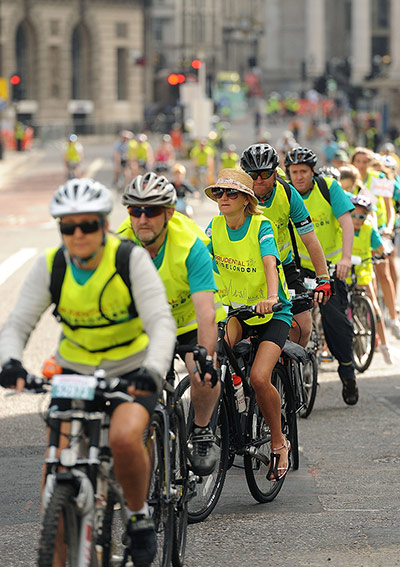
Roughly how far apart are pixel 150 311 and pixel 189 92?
44192 millimetres

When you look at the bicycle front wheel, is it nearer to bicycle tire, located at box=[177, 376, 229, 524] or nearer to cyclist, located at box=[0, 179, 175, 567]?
bicycle tire, located at box=[177, 376, 229, 524]

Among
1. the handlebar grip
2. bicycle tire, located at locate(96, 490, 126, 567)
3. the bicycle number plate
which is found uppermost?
the bicycle number plate

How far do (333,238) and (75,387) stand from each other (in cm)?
600

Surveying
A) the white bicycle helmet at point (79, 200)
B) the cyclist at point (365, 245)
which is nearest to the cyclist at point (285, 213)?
the white bicycle helmet at point (79, 200)

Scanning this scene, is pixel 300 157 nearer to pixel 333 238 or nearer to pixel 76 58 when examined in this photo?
pixel 333 238

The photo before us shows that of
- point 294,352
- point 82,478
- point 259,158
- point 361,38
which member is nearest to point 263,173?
point 259,158

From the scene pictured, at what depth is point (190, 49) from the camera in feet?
450

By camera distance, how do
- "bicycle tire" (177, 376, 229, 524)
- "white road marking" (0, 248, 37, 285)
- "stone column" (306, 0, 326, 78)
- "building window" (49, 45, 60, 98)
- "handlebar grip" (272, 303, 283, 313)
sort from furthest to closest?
"stone column" (306, 0, 326, 78) → "building window" (49, 45, 60, 98) → "white road marking" (0, 248, 37, 285) → "handlebar grip" (272, 303, 283, 313) → "bicycle tire" (177, 376, 229, 524)

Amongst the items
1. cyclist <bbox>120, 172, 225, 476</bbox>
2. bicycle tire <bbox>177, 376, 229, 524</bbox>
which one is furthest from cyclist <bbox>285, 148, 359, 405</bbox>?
cyclist <bbox>120, 172, 225, 476</bbox>

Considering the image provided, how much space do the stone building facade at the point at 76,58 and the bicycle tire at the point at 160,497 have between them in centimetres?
8098

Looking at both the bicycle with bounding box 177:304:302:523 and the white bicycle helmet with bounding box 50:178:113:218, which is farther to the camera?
the bicycle with bounding box 177:304:302:523

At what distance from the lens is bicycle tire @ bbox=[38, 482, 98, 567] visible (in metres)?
4.74

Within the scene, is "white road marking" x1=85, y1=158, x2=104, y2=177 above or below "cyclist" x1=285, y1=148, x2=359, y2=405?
below

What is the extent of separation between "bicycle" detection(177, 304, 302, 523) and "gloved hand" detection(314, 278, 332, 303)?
1.00 m
